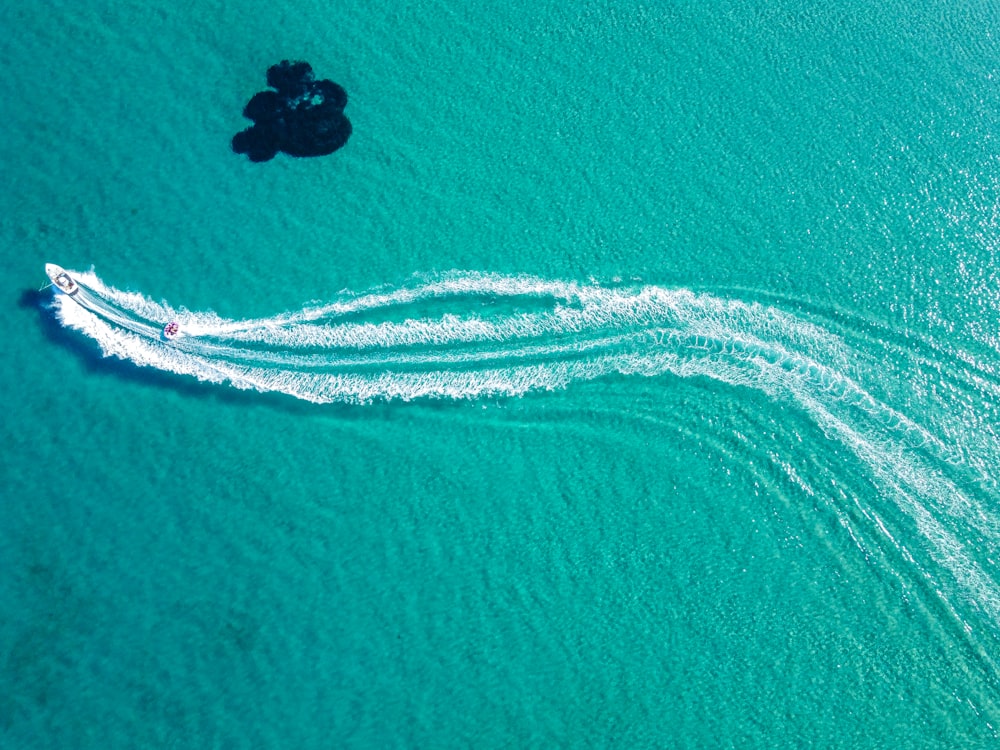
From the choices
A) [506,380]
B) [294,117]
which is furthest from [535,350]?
[294,117]

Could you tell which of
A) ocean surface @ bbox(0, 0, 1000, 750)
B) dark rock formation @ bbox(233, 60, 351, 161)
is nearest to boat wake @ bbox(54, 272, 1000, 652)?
ocean surface @ bbox(0, 0, 1000, 750)

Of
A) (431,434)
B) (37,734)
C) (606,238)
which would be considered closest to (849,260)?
(606,238)

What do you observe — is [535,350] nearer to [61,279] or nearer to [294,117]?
[294,117]

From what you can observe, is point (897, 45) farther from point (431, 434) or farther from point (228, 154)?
point (228, 154)

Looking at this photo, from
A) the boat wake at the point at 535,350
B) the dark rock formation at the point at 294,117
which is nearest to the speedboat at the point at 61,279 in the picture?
the boat wake at the point at 535,350

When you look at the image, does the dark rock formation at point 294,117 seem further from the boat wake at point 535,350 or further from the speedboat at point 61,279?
the speedboat at point 61,279

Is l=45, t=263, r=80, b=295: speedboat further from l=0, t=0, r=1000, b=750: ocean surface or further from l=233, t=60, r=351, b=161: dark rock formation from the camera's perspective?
l=233, t=60, r=351, b=161: dark rock formation

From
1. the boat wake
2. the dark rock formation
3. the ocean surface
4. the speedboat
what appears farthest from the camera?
the dark rock formation
